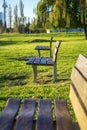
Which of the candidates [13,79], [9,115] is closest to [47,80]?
[13,79]

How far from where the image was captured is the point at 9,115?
12.3ft

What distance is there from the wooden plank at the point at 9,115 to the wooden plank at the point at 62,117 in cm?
40

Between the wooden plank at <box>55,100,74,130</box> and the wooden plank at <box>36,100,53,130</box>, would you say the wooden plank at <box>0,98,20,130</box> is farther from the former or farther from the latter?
the wooden plank at <box>55,100,74,130</box>

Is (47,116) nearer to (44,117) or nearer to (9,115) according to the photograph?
(44,117)

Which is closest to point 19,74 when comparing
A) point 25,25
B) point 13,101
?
point 13,101

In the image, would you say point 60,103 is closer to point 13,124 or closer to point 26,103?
point 26,103

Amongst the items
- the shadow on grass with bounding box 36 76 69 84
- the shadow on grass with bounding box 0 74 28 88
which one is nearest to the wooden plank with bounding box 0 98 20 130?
the shadow on grass with bounding box 0 74 28 88

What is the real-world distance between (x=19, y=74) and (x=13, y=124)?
8.31 m

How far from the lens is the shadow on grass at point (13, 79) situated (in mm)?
9974

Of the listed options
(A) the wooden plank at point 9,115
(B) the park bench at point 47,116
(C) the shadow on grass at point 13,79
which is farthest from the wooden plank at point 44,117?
(C) the shadow on grass at point 13,79

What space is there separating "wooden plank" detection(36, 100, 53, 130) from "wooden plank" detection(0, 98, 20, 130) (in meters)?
0.24

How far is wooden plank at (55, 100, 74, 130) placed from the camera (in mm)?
3326

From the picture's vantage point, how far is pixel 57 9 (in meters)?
41.6

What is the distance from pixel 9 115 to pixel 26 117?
0.17 meters
